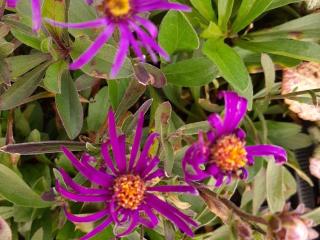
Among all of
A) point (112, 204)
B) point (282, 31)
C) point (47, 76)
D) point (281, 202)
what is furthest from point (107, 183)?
point (282, 31)

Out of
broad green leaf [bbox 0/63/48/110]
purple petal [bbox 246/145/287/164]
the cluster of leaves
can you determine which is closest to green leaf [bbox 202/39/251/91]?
the cluster of leaves

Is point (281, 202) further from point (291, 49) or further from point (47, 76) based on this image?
point (47, 76)

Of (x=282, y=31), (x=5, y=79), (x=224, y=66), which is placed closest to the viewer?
(x=5, y=79)

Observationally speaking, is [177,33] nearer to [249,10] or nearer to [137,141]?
[249,10]

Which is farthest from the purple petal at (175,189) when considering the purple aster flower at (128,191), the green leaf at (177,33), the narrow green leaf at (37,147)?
the green leaf at (177,33)

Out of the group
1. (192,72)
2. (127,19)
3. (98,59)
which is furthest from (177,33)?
(127,19)

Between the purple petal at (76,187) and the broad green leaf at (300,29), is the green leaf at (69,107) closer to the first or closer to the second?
the purple petal at (76,187)

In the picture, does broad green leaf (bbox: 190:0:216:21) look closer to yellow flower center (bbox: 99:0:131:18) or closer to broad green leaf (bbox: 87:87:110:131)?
broad green leaf (bbox: 87:87:110:131)
